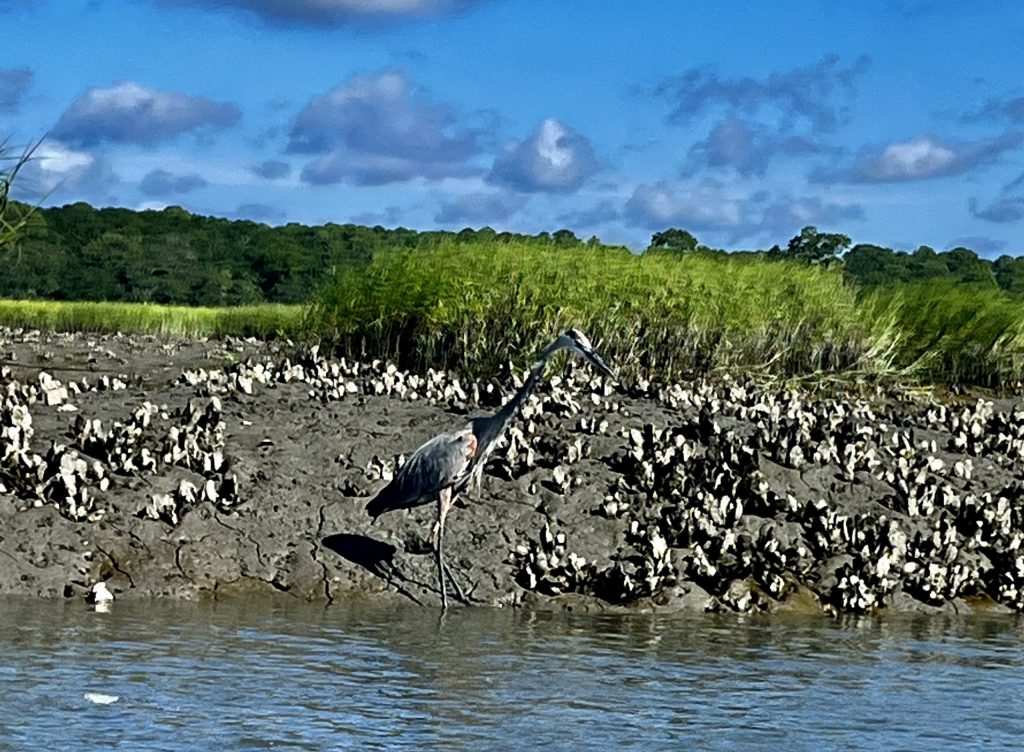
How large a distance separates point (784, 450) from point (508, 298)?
16.6 feet

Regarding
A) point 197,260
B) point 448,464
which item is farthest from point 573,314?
point 197,260

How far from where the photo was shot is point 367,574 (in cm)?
1095

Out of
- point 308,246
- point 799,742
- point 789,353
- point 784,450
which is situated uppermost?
point 308,246

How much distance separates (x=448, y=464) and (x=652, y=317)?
752 centimetres

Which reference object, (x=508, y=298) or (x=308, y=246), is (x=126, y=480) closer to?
(x=508, y=298)

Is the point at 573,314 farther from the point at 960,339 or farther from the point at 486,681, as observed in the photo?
the point at 486,681

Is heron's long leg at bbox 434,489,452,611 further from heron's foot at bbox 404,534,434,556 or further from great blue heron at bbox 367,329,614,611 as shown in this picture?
heron's foot at bbox 404,534,434,556

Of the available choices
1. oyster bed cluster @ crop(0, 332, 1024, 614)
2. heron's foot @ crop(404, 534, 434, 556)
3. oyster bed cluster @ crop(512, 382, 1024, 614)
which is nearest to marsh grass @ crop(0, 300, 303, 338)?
oyster bed cluster @ crop(0, 332, 1024, 614)

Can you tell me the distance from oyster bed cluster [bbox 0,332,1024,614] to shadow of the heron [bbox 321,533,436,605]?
0.06ft

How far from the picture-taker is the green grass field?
16.9 metres

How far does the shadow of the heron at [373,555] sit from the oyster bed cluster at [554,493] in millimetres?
18

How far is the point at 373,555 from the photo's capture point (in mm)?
11125

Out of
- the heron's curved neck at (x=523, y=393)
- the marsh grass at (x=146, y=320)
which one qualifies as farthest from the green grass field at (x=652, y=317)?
the marsh grass at (x=146, y=320)

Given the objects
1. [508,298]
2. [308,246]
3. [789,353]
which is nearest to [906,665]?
[508,298]
